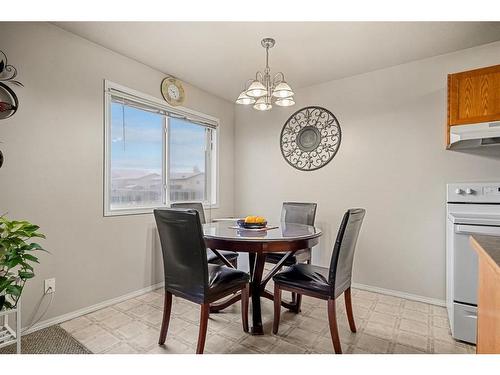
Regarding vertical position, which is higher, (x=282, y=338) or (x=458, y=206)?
(x=458, y=206)

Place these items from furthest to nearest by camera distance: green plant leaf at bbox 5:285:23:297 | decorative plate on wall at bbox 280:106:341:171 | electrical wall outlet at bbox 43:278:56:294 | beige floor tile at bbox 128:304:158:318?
decorative plate on wall at bbox 280:106:341:171 < beige floor tile at bbox 128:304:158:318 < electrical wall outlet at bbox 43:278:56:294 < green plant leaf at bbox 5:285:23:297

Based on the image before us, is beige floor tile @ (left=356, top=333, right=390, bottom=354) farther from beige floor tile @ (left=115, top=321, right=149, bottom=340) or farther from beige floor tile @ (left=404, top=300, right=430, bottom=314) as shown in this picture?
beige floor tile @ (left=115, top=321, right=149, bottom=340)

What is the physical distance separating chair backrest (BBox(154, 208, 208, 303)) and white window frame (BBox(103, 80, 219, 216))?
104 centimetres

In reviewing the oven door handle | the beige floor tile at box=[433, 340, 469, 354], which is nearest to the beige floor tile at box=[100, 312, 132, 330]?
the beige floor tile at box=[433, 340, 469, 354]

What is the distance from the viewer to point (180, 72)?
121 inches

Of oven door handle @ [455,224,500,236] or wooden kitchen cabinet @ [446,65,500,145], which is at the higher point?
wooden kitchen cabinet @ [446,65,500,145]

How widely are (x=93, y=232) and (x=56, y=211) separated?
354 millimetres

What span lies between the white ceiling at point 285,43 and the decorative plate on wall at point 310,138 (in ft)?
1.65

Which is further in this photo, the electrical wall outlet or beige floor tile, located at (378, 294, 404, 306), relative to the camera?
beige floor tile, located at (378, 294, 404, 306)

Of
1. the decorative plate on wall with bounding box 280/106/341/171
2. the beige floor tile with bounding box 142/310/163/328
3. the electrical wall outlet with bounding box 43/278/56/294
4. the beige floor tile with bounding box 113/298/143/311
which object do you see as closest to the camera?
the electrical wall outlet with bounding box 43/278/56/294

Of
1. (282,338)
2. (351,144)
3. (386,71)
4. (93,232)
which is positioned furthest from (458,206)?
(93,232)

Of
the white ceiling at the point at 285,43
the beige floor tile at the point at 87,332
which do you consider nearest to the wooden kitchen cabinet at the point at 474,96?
the white ceiling at the point at 285,43

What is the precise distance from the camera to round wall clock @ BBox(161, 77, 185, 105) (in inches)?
121

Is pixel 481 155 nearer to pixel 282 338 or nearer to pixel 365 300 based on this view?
pixel 365 300
